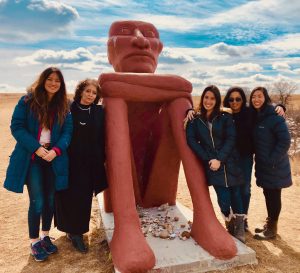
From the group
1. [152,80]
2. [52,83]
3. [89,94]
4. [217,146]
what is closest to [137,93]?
[152,80]

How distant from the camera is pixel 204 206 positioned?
3.74 meters

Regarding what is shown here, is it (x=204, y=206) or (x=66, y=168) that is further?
(x=204, y=206)

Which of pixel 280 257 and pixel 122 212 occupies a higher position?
pixel 122 212

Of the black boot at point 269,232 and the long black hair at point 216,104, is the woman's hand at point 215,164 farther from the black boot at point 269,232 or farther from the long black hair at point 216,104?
the black boot at point 269,232

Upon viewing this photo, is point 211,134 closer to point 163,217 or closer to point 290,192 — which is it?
point 163,217

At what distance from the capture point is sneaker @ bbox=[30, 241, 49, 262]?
3674mm

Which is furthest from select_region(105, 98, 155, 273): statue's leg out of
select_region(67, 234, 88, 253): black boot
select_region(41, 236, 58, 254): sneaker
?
select_region(41, 236, 58, 254): sneaker

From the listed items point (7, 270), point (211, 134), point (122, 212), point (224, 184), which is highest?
point (211, 134)

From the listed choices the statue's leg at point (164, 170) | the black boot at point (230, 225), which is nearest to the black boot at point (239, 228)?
the black boot at point (230, 225)

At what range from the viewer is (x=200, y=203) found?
3756mm

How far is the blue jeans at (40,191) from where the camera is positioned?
3424 mm

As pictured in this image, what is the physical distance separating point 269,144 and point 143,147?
1.60 m

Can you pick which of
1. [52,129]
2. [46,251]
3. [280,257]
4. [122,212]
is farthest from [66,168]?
[280,257]

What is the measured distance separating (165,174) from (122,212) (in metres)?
1.06
